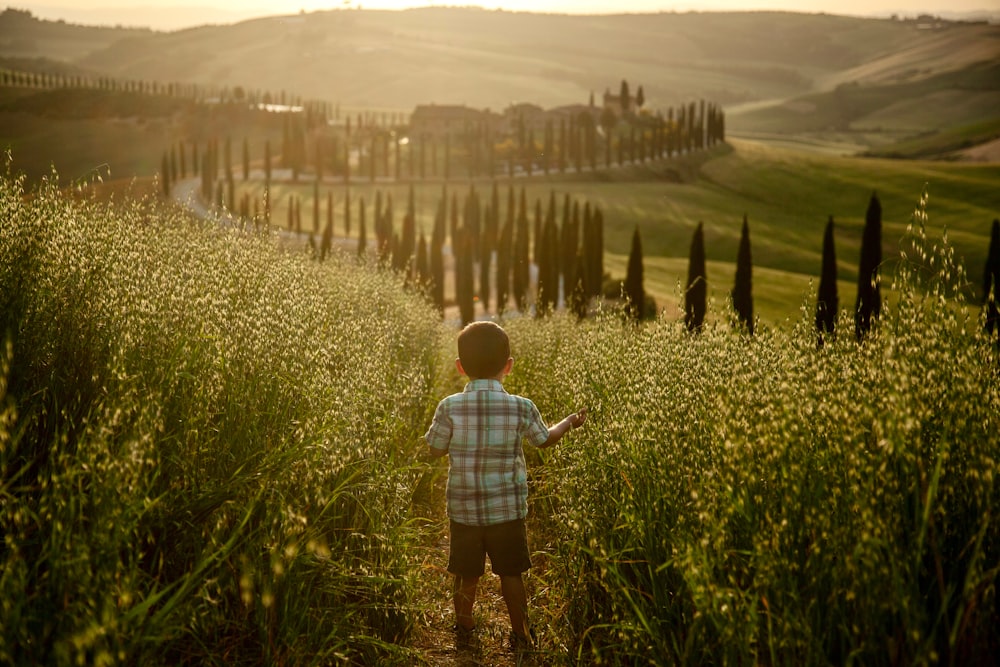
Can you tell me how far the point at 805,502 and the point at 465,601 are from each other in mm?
2689

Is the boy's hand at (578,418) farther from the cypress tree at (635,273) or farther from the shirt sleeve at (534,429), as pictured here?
the cypress tree at (635,273)

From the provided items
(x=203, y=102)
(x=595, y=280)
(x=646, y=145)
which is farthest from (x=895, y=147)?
(x=595, y=280)

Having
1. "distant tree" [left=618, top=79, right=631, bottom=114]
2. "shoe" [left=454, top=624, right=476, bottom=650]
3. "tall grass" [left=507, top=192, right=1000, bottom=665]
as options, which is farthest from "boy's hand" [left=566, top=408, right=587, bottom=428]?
"distant tree" [left=618, top=79, right=631, bottom=114]

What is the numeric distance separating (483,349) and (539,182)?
7932cm

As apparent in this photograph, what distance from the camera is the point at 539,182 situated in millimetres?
83438

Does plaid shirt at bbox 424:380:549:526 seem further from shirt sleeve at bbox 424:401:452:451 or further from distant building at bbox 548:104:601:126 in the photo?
distant building at bbox 548:104:601:126

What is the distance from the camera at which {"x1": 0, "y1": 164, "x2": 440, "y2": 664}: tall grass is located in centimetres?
367

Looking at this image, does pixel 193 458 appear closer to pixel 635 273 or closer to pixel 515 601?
pixel 515 601

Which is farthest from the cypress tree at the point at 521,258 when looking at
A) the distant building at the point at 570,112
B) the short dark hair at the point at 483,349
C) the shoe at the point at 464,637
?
the distant building at the point at 570,112

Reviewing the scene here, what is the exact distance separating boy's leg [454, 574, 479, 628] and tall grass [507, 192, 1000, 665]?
1.88ft

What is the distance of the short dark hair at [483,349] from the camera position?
18.8 feet

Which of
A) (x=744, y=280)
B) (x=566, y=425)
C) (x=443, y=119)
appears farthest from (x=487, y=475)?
(x=443, y=119)

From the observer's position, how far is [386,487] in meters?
5.32

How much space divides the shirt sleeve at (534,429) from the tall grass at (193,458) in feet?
3.25
